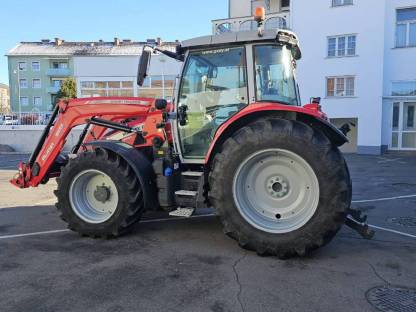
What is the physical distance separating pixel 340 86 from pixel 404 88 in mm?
2950

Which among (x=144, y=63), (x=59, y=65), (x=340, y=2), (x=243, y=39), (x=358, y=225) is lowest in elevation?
(x=358, y=225)

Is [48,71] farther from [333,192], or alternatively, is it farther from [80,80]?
[333,192]

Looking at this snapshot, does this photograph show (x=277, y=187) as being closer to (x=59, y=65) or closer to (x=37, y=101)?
(x=59, y=65)

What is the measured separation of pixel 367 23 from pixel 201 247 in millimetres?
17764

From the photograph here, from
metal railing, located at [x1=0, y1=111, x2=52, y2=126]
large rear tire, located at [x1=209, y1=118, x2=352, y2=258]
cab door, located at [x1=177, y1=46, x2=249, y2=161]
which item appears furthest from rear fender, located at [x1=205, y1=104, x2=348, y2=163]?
metal railing, located at [x1=0, y1=111, x2=52, y2=126]

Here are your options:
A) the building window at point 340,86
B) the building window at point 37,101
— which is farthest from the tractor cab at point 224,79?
the building window at point 37,101

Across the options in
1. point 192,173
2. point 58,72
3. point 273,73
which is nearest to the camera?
point 273,73

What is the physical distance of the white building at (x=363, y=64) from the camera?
1883 centimetres

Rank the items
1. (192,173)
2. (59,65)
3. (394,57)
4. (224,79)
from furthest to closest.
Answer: (59,65) < (394,57) < (192,173) < (224,79)

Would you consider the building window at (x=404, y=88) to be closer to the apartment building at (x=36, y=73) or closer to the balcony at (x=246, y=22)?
the balcony at (x=246, y=22)

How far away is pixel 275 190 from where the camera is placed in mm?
4691

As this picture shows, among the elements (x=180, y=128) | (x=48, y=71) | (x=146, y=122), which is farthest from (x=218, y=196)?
(x=48, y=71)

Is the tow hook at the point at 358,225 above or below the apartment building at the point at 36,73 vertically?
below

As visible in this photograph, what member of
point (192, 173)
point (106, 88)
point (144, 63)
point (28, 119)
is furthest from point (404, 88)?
point (28, 119)
